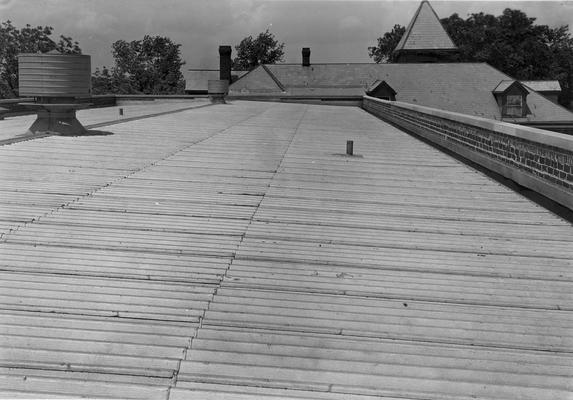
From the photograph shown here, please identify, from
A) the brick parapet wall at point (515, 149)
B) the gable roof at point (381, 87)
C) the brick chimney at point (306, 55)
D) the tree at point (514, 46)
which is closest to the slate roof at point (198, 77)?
the brick chimney at point (306, 55)

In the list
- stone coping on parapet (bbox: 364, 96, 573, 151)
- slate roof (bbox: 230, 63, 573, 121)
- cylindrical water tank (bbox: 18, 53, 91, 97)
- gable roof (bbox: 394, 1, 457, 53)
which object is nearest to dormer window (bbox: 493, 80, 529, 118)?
slate roof (bbox: 230, 63, 573, 121)

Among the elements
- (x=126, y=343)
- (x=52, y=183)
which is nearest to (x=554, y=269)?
(x=126, y=343)

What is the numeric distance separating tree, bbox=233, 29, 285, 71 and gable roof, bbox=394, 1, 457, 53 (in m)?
41.3

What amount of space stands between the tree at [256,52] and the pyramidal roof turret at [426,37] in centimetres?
4137

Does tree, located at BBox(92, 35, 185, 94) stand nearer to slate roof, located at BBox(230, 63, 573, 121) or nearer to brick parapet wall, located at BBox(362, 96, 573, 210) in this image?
slate roof, located at BBox(230, 63, 573, 121)

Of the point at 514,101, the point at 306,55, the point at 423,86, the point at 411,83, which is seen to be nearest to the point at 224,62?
the point at 306,55

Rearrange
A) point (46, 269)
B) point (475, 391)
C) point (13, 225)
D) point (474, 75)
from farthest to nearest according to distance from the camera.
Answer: point (474, 75), point (13, 225), point (46, 269), point (475, 391)

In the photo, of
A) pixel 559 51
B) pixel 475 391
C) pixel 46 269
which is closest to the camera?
pixel 475 391

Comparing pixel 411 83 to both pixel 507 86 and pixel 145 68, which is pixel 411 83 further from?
pixel 145 68

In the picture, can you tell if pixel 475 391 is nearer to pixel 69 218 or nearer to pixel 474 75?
pixel 69 218

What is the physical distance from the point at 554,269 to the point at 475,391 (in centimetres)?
236

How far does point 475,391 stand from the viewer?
3279mm

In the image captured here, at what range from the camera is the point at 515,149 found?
8.91 m

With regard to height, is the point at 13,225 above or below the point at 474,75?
A: below
